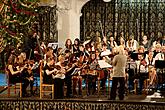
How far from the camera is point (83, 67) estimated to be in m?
12.2

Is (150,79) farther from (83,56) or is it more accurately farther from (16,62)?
(16,62)

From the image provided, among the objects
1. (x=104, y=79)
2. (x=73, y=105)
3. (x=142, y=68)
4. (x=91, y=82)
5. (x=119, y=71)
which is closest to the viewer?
(x=119, y=71)

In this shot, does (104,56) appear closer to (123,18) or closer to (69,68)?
(69,68)

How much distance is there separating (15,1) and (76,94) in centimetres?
306

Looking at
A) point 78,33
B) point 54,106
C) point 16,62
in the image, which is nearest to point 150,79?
point 54,106

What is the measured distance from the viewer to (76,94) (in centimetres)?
1294

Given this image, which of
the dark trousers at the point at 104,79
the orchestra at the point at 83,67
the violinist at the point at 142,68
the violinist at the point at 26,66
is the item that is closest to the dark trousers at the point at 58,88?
the orchestra at the point at 83,67

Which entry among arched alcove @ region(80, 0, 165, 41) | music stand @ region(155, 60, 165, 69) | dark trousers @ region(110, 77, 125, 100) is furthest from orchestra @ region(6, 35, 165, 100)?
arched alcove @ region(80, 0, 165, 41)

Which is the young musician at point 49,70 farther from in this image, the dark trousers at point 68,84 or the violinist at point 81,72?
the violinist at point 81,72

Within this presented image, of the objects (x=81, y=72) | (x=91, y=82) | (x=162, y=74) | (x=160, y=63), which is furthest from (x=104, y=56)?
(x=162, y=74)

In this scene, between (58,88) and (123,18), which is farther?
(123,18)

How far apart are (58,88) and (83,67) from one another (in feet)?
2.81

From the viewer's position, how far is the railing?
11492 mm

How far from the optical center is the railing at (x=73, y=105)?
11492 mm
